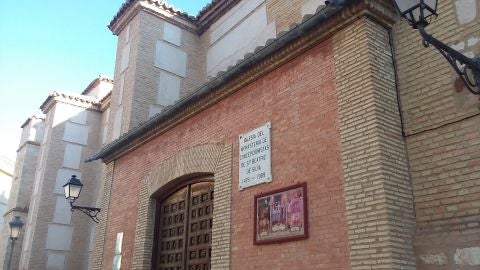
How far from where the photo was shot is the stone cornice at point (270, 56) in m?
5.74

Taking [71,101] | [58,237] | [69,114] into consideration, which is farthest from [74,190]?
[71,101]

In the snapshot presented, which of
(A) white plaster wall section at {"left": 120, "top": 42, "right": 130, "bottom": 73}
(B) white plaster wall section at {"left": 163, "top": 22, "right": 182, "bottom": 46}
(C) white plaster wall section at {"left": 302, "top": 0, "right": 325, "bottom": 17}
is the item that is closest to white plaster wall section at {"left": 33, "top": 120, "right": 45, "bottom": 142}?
(A) white plaster wall section at {"left": 120, "top": 42, "right": 130, "bottom": 73}

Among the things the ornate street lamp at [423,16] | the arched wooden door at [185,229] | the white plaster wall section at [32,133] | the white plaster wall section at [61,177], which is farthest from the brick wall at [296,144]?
the white plaster wall section at [32,133]

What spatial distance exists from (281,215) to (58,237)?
14226 mm

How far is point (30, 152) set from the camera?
22188 millimetres

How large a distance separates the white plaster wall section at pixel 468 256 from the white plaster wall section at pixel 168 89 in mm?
9088

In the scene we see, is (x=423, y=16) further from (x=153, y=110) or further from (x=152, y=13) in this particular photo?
(x=152, y=13)

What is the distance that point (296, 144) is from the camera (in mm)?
6094

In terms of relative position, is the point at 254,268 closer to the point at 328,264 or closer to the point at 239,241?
the point at 239,241

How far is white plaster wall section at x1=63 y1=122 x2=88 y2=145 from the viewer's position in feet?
63.1

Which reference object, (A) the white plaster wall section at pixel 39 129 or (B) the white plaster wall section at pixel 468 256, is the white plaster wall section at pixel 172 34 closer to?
(B) the white plaster wall section at pixel 468 256

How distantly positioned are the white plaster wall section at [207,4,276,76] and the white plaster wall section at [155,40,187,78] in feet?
2.65

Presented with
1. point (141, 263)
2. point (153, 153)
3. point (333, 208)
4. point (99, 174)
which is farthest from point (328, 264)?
point (99, 174)

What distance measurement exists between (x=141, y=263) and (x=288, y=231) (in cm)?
410
